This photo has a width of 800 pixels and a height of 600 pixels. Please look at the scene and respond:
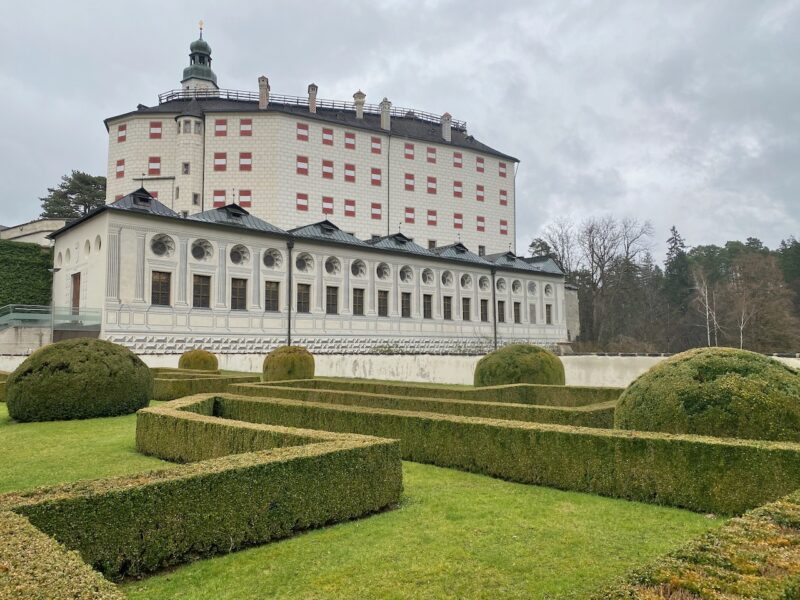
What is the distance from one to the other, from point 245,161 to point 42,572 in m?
43.9

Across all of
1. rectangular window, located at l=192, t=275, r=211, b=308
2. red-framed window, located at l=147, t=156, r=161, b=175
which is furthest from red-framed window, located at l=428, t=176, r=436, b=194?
rectangular window, located at l=192, t=275, r=211, b=308

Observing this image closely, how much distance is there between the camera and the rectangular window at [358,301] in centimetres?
3903

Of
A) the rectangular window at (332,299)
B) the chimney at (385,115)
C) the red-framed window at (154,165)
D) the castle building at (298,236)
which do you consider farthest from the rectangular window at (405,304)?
the red-framed window at (154,165)

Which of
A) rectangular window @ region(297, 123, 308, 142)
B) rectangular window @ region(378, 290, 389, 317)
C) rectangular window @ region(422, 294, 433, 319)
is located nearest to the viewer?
rectangular window @ region(378, 290, 389, 317)

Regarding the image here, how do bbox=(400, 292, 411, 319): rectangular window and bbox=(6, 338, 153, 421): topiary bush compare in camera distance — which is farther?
bbox=(400, 292, 411, 319): rectangular window

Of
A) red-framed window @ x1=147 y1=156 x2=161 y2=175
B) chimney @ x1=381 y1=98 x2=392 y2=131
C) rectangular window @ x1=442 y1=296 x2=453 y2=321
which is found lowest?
rectangular window @ x1=442 y1=296 x2=453 y2=321

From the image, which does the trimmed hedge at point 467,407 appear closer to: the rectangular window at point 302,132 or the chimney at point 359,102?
the rectangular window at point 302,132

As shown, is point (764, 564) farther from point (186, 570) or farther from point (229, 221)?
point (229, 221)

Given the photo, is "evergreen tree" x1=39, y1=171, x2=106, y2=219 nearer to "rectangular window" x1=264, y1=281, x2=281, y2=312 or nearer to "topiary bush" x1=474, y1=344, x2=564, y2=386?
"rectangular window" x1=264, y1=281, x2=281, y2=312

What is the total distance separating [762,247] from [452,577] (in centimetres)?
7961

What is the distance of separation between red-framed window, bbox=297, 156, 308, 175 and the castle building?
8cm

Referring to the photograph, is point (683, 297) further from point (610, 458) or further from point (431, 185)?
point (610, 458)

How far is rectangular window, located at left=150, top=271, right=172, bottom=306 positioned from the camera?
31016mm

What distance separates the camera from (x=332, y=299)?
38.1 metres
